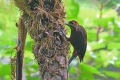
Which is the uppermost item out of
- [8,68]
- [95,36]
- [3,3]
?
[3,3]

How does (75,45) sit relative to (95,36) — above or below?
below

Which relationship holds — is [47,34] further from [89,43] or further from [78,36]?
[89,43]

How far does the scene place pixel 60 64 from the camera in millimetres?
1624

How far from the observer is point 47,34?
5.63 feet

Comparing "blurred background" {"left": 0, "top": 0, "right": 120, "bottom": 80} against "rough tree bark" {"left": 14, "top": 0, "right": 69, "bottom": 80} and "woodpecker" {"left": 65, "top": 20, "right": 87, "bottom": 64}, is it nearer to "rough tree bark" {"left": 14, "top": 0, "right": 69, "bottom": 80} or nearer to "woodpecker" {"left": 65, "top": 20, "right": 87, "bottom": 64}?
"woodpecker" {"left": 65, "top": 20, "right": 87, "bottom": 64}

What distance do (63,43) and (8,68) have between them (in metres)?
0.87

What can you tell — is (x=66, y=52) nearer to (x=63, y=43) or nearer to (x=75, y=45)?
(x=63, y=43)

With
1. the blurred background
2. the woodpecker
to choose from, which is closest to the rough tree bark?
the woodpecker

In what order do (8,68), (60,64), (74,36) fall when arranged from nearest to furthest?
1. (60,64)
2. (74,36)
3. (8,68)

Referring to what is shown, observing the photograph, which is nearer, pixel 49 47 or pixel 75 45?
pixel 49 47

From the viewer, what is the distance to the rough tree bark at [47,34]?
1.63 m

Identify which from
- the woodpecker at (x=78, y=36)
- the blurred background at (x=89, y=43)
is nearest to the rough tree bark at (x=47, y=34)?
the woodpecker at (x=78, y=36)

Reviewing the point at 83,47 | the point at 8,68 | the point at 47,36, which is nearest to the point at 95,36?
the point at 83,47

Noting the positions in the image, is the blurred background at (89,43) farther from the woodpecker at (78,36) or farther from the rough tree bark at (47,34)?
the rough tree bark at (47,34)
